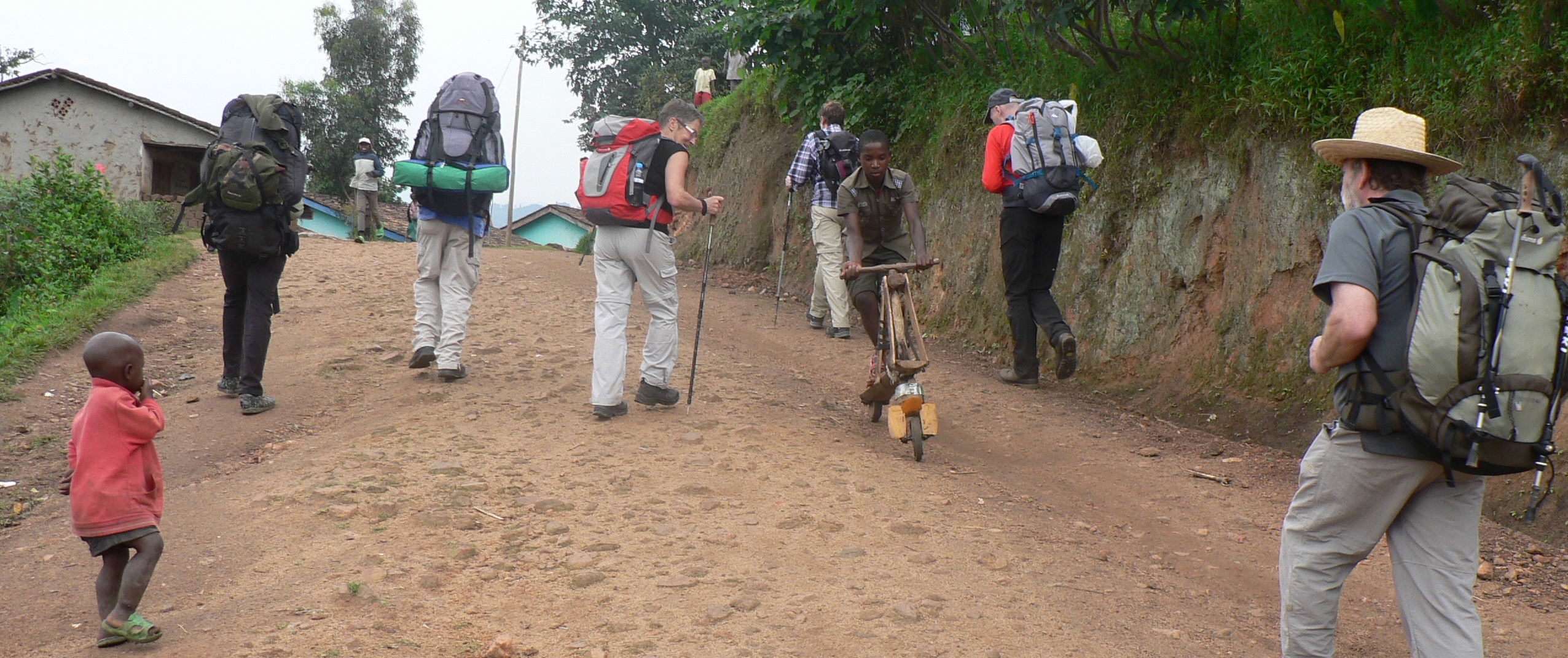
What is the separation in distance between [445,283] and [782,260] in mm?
2563

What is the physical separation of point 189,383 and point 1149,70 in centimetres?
755

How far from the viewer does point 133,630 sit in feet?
11.0

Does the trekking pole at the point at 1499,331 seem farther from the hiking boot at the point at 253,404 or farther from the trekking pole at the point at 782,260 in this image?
the hiking boot at the point at 253,404

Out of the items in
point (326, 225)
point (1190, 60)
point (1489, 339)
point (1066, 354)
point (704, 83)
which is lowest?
point (326, 225)

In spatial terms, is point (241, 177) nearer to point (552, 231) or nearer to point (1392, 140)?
point (1392, 140)

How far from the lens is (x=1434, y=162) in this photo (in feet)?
9.32

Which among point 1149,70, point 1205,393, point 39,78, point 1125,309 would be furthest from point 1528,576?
point 39,78

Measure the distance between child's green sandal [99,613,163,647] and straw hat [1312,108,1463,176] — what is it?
3798 millimetres

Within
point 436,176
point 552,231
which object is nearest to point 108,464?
point 436,176

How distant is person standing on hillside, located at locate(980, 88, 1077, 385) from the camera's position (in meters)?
7.25

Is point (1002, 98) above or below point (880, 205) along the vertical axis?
above

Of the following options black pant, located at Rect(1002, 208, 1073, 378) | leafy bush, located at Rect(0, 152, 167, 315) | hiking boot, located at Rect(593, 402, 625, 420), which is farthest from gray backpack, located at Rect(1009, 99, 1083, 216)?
leafy bush, located at Rect(0, 152, 167, 315)

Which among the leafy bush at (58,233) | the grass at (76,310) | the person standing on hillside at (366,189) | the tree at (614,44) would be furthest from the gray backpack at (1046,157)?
the tree at (614,44)

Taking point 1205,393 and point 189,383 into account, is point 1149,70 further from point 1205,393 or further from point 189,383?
point 189,383
